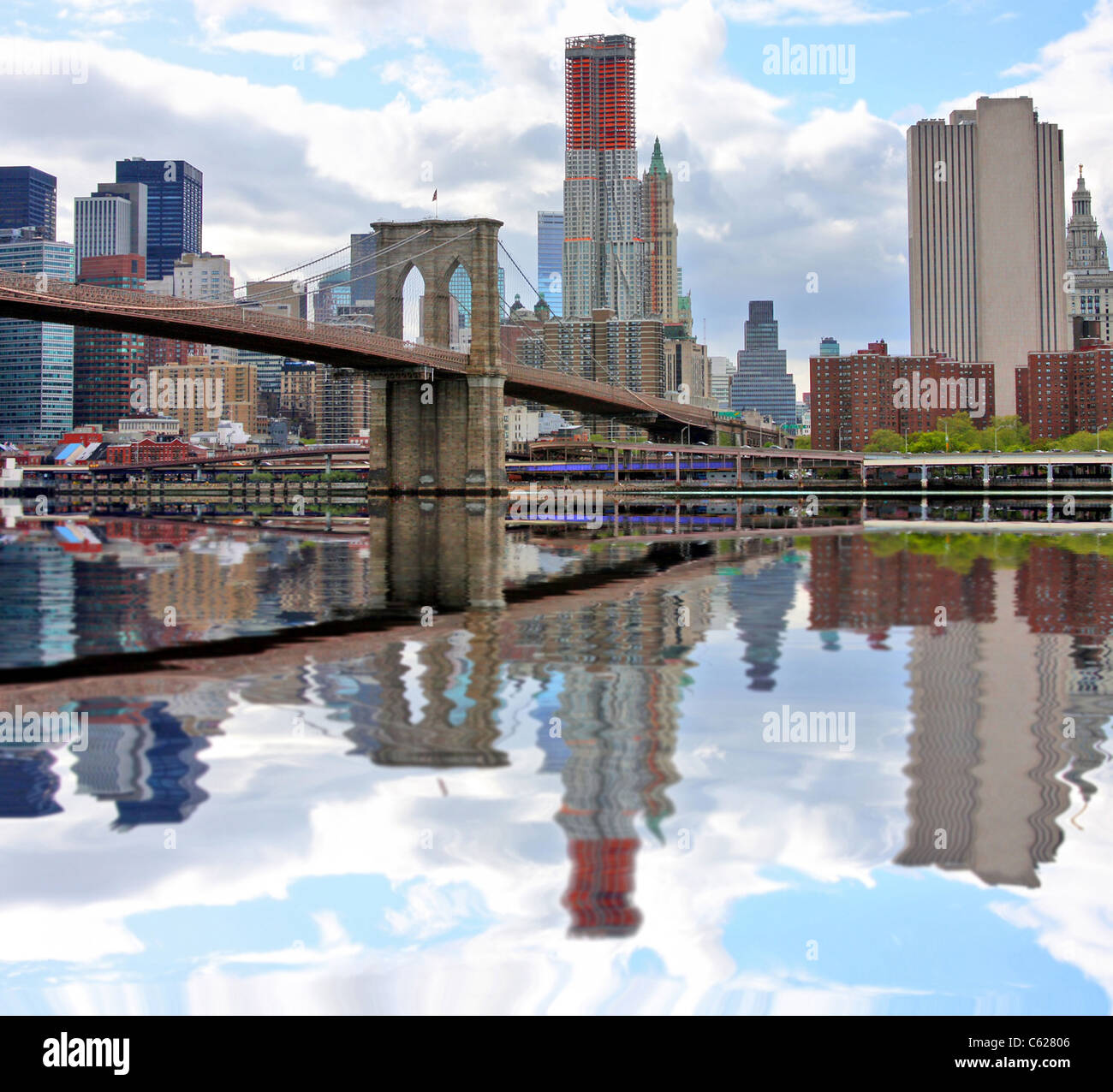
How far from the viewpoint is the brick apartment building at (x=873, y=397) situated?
607 feet

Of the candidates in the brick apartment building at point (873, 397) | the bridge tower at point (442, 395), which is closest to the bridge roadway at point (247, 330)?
the bridge tower at point (442, 395)

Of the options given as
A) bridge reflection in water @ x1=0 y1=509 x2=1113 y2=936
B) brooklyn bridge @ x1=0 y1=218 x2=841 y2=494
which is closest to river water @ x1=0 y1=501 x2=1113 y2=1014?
bridge reflection in water @ x1=0 y1=509 x2=1113 y2=936

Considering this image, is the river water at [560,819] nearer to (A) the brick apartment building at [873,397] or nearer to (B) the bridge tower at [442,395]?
(B) the bridge tower at [442,395]

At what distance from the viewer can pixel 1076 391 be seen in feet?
577

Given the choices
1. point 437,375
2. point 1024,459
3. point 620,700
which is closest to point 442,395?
point 437,375

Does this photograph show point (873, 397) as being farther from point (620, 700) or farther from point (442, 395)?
point (620, 700)

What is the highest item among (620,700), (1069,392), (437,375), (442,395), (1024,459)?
(1069,392)

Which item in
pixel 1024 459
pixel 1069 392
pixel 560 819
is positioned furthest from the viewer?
pixel 1069 392

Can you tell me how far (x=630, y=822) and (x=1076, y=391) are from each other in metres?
188

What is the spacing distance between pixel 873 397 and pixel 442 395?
121303mm

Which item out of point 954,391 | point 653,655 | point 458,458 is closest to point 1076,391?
point 954,391

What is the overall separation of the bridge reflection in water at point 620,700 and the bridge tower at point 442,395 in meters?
58.3

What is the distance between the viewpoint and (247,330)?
178 feet

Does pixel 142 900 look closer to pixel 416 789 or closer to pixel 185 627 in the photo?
pixel 416 789
